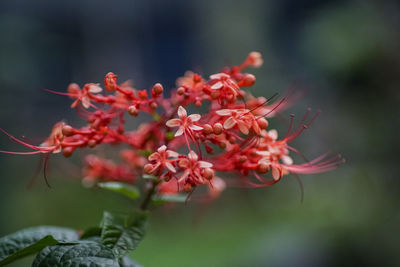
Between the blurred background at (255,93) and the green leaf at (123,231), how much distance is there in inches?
11.6

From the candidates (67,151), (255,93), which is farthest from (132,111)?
(255,93)

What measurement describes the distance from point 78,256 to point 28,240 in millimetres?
252

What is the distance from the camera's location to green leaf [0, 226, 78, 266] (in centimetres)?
79

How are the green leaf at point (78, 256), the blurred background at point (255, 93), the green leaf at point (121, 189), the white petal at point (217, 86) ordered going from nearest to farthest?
the green leaf at point (78, 256) < the white petal at point (217, 86) < the green leaf at point (121, 189) < the blurred background at point (255, 93)

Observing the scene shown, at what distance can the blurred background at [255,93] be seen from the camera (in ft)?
7.68

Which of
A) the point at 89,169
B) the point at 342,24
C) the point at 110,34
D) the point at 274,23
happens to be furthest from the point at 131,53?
the point at 89,169

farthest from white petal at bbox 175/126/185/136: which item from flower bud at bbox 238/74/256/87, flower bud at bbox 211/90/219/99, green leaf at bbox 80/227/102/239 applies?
green leaf at bbox 80/227/102/239

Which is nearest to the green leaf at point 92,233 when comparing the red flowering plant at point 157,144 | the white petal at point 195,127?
the red flowering plant at point 157,144

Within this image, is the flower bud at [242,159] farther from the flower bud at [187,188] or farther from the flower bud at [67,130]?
the flower bud at [67,130]

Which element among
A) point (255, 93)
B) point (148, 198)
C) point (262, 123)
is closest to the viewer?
point (262, 123)

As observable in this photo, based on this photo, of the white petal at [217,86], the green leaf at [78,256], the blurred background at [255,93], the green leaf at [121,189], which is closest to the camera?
the green leaf at [78,256]

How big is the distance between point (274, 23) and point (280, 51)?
674 mm

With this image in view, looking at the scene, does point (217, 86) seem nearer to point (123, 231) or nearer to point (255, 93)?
point (123, 231)

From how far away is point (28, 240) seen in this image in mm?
916
